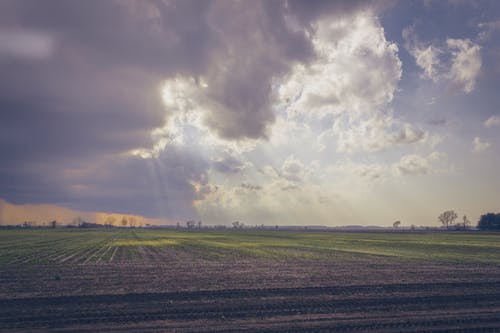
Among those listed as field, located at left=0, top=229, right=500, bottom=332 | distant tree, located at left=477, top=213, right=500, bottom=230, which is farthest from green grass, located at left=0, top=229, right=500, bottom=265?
distant tree, located at left=477, top=213, right=500, bottom=230

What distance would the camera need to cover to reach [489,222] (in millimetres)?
167000

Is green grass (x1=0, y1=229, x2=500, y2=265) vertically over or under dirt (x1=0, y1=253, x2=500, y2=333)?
under

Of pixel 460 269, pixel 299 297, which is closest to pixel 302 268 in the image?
pixel 299 297

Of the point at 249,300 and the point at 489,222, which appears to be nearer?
the point at 249,300

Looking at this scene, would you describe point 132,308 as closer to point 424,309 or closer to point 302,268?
point 424,309

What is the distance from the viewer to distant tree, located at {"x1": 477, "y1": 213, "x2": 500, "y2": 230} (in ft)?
528

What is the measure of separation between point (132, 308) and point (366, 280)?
571 inches

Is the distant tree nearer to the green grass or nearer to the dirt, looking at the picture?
the green grass

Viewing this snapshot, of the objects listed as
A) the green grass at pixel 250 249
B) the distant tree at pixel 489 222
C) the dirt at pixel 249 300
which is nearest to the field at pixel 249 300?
the dirt at pixel 249 300

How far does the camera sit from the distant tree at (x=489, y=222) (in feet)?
528

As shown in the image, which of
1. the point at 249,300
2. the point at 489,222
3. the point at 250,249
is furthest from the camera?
the point at 489,222

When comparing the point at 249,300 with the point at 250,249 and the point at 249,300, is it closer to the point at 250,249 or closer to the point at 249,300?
the point at 249,300

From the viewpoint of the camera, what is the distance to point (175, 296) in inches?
679

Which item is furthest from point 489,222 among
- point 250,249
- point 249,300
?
point 249,300
